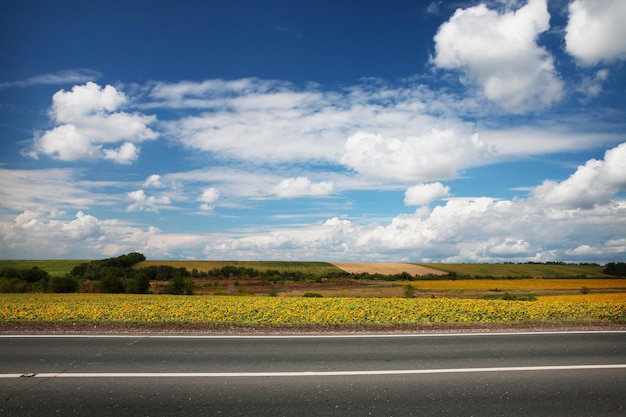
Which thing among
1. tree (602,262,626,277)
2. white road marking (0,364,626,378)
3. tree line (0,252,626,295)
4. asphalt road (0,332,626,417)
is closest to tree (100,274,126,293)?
tree line (0,252,626,295)

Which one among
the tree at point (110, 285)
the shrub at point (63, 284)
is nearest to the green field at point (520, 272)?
the tree at point (110, 285)

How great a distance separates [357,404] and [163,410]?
2981 mm

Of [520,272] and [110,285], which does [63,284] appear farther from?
[520,272]

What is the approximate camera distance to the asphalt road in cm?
621

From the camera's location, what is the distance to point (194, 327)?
523 inches

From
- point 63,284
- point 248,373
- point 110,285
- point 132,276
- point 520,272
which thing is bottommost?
point 110,285

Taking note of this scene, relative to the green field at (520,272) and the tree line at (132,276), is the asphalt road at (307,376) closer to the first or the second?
the tree line at (132,276)

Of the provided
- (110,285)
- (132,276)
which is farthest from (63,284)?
(132,276)

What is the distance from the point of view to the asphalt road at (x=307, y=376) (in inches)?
245

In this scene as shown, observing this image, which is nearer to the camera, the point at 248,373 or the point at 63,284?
the point at 248,373

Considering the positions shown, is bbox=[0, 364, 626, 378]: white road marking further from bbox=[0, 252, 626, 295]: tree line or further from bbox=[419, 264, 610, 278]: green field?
bbox=[419, 264, 610, 278]: green field

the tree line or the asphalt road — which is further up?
the asphalt road

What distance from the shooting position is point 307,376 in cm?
768

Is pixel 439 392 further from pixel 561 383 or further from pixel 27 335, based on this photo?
pixel 27 335
